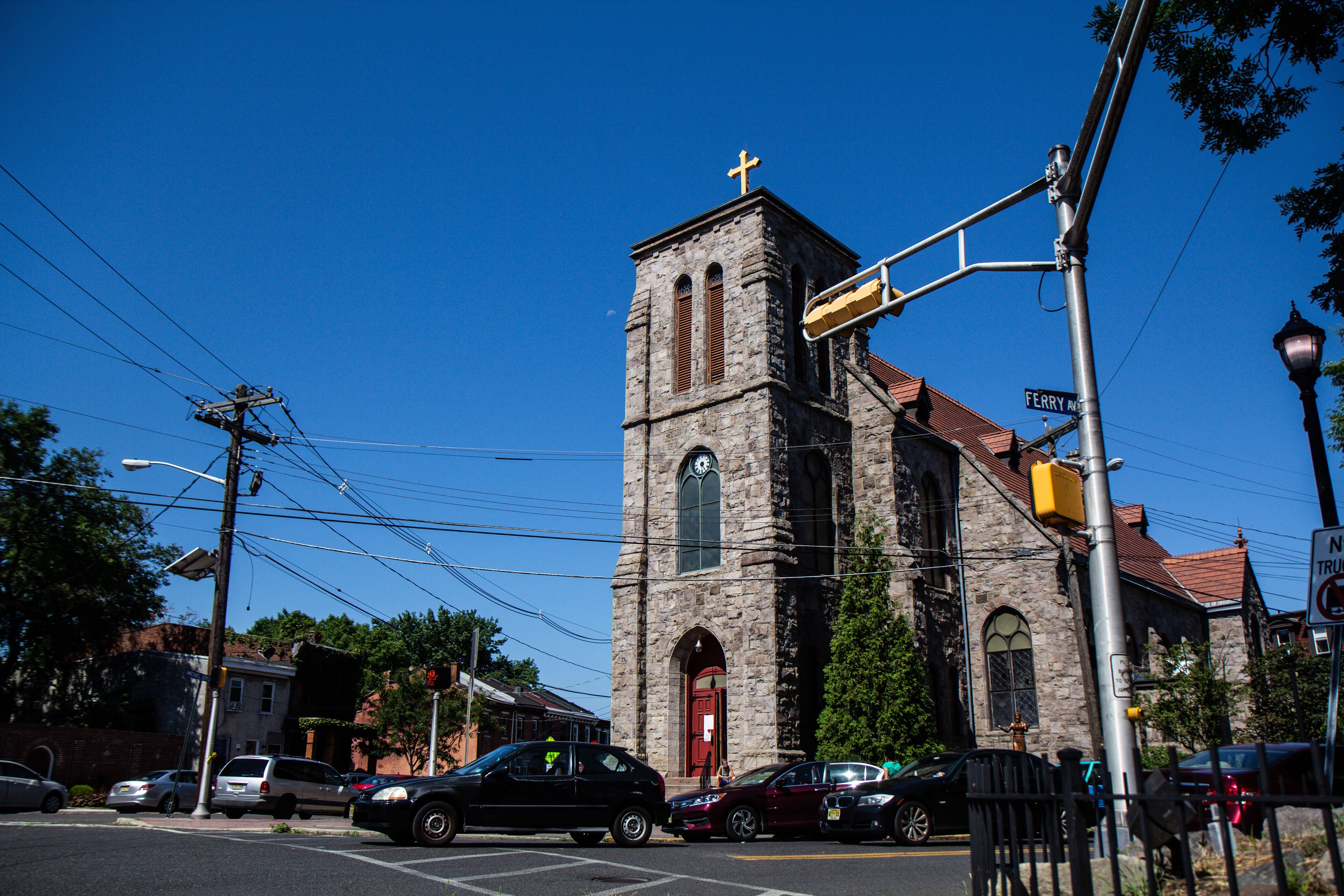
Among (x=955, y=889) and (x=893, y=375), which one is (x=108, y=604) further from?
(x=955, y=889)

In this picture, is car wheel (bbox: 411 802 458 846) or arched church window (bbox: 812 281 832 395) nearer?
car wheel (bbox: 411 802 458 846)

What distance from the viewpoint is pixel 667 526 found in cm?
2744

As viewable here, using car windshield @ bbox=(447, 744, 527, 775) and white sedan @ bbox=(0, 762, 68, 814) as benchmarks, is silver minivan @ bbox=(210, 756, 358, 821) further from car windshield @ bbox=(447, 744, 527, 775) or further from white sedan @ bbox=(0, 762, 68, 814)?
car windshield @ bbox=(447, 744, 527, 775)

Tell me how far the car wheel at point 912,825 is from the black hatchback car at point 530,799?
148 inches

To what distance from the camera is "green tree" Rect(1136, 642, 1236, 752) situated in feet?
59.0

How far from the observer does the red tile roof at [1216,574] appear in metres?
36.3

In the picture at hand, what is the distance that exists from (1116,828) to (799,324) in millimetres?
23287

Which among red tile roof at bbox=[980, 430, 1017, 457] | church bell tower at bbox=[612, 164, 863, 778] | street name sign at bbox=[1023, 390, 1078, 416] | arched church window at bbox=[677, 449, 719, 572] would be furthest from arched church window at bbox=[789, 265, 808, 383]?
street name sign at bbox=[1023, 390, 1078, 416]

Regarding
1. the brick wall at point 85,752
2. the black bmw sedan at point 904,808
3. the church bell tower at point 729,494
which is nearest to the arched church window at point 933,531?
the church bell tower at point 729,494

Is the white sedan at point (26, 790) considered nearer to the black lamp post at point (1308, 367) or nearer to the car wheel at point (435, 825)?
the car wheel at point (435, 825)

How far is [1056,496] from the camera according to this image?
7.84 meters

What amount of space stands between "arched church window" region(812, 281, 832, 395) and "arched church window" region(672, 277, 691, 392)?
392cm

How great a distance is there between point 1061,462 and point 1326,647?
396 inches

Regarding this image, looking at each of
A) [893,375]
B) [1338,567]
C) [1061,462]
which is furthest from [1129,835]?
[893,375]
